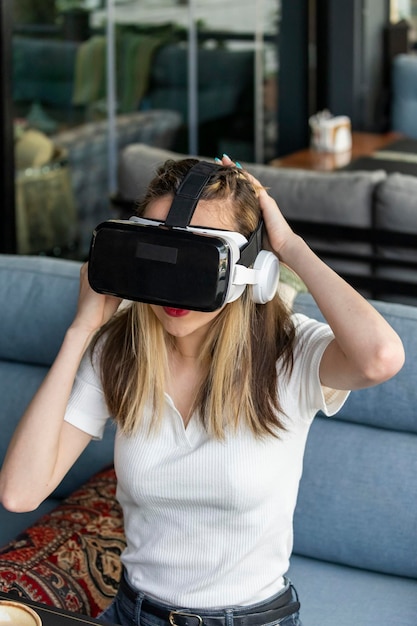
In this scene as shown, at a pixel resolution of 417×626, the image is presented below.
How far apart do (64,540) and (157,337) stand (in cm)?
54

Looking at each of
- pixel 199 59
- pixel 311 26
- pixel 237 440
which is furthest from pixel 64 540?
pixel 311 26

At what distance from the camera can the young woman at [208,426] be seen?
1514 millimetres

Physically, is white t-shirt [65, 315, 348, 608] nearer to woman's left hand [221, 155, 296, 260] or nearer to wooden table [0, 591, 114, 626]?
woman's left hand [221, 155, 296, 260]

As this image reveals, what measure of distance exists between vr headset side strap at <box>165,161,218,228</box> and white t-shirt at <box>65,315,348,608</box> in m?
0.28

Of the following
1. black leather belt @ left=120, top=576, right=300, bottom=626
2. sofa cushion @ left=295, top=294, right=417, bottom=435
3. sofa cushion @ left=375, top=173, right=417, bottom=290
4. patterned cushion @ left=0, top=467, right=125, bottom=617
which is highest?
sofa cushion @ left=375, top=173, right=417, bottom=290

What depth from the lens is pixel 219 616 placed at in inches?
60.7

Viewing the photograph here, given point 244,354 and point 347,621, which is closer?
point 244,354

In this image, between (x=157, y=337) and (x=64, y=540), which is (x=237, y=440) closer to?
(x=157, y=337)

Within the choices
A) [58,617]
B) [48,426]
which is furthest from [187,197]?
[58,617]

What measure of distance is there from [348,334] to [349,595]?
0.74 meters

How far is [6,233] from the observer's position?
4.14 metres

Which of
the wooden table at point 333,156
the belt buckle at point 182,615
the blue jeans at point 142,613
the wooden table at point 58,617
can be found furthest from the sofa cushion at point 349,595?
the wooden table at point 333,156

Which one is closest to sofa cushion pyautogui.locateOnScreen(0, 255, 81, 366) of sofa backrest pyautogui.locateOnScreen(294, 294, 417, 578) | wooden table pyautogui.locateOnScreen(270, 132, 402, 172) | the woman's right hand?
sofa backrest pyautogui.locateOnScreen(294, 294, 417, 578)

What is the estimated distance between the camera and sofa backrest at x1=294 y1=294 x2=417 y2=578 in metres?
1.96
